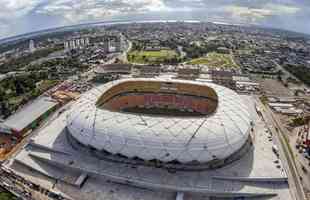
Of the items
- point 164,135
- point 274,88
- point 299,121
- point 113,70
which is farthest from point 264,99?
point 113,70

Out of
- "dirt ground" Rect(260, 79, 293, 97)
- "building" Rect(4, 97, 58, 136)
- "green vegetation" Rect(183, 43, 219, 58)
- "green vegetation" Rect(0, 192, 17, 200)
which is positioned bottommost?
"green vegetation" Rect(0, 192, 17, 200)

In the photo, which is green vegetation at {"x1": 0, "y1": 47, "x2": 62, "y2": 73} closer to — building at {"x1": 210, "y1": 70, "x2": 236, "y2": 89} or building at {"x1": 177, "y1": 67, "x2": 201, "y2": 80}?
building at {"x1": 177, "y1": 67, "x2": 201, "y2": 80}

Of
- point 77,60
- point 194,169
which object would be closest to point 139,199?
point 194,169

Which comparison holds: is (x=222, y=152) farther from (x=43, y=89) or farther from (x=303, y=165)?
(x=43, y=89)

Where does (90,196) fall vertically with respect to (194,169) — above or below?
below

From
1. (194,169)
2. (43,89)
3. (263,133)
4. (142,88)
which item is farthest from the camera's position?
(43,89)

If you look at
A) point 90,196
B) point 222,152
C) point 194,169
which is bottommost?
point 90,196

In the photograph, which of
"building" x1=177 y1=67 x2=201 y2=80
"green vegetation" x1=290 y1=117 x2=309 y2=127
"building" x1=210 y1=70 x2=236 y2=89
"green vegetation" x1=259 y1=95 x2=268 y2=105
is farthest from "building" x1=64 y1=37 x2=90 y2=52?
"green vegetation" x1=290 y1=117 x2=309 y2=127
